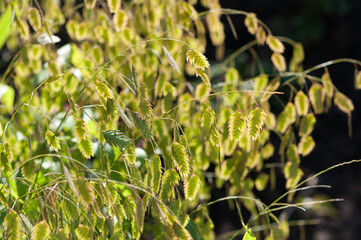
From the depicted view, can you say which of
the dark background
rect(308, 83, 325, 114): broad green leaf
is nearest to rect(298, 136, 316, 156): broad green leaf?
rect(308, 83, 325, 114): broad green leaf

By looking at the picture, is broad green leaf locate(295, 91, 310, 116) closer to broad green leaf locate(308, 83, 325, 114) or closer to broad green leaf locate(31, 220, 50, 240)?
broad green leaf locate(308, 83, 325, 114)

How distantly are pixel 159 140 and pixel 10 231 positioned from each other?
0.68 metres

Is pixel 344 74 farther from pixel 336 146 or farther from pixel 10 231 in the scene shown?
pixel 10 231

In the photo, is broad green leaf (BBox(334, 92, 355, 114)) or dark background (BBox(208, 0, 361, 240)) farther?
dark background (BBox(208, 0, 361, 240))

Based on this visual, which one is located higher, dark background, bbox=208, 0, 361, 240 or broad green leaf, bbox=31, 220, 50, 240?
broad green leaf, bbox=31, 220, 50, 240

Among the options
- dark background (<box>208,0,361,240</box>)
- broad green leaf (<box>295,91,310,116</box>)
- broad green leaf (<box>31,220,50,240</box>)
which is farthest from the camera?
dark background (<box>208,0,361,240</box>)

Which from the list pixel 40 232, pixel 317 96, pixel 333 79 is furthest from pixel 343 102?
pixel 333 79

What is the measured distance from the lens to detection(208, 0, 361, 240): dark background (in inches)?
122

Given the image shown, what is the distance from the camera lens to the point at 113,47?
1574 mm

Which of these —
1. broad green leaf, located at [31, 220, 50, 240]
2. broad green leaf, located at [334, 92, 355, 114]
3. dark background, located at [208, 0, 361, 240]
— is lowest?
dark background, located at [208, 0, 361, 240]

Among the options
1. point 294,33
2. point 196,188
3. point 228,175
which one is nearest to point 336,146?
point 294,33

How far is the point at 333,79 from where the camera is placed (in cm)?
407

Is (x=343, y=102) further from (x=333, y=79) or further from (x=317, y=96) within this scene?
(x=333, y=79)

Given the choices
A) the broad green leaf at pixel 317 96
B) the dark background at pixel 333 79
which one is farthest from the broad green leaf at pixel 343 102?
the dark background at pixel 333 79
